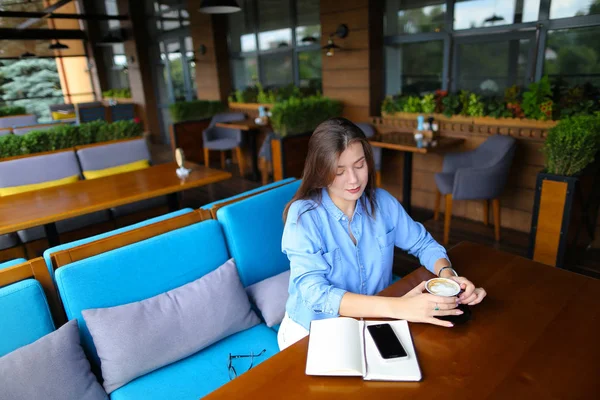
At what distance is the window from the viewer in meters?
6.66

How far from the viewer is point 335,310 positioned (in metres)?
1.36

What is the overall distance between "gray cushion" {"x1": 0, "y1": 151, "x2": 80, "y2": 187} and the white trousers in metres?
3.14

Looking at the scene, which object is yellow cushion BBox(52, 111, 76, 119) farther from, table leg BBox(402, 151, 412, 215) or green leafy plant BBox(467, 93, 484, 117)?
green leafy plant BBox(467, 93, 484, 117)

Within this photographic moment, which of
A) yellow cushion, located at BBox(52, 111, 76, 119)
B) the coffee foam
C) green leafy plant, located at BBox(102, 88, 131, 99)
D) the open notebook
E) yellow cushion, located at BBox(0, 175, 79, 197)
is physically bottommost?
yellow cushion, located at BBox(0, 175, 79, 197)

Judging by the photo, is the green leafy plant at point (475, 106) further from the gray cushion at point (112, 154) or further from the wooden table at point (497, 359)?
the gray cushion at point (112, 154)

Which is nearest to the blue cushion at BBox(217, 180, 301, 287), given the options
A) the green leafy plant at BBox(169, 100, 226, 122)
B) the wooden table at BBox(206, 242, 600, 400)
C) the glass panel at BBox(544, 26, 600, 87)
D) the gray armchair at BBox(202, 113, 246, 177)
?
the wooden table at BBox(206, 242, 600, 400)

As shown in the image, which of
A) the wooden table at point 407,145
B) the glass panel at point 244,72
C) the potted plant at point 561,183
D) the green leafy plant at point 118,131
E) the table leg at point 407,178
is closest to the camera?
the potted plant at point 561,183

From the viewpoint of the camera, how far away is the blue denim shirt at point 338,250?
144cm

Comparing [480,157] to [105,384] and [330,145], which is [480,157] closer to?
[330,145]

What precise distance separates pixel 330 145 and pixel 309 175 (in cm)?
14

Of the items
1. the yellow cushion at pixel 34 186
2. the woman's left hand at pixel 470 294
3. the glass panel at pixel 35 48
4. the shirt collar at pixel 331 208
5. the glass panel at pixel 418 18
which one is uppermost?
the glass panel at pixel 35 48

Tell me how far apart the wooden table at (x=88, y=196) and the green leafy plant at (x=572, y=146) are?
8.29 feet

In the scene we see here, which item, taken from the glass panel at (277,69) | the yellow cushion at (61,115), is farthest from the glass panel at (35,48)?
the glass panel at (277,69)

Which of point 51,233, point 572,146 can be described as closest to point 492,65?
point 572,146
